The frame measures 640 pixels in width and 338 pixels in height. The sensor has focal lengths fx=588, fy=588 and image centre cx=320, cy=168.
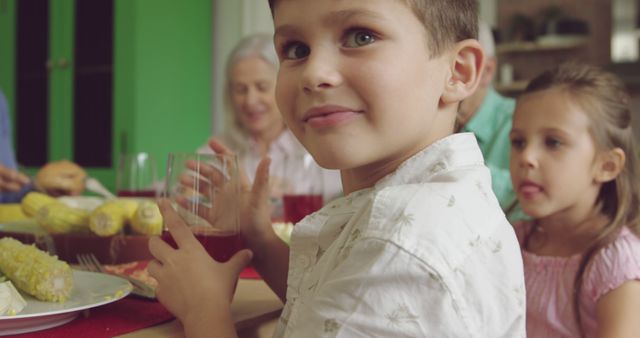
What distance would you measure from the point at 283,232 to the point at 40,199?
1.43 feet

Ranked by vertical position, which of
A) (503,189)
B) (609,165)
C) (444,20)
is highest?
(444,20)

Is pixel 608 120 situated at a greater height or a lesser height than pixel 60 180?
greater

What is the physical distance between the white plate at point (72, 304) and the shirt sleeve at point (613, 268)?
75 centimetres

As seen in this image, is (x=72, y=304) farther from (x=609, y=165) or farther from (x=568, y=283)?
(x=609, y=165)

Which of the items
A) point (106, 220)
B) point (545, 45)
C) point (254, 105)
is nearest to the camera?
point (106, 220)

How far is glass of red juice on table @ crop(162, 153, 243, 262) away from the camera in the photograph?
77 centimetres

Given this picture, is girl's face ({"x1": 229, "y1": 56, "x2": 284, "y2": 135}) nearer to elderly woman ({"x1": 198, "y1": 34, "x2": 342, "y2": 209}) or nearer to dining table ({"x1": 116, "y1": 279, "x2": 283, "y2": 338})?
elderly woman ({"x1": 198, "y1": 34, "x2": 342, "y2": 209})

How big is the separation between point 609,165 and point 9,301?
3.51 feet

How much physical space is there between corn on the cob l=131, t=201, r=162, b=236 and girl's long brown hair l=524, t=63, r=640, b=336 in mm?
780

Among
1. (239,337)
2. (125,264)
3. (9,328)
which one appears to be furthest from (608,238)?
(9,328)

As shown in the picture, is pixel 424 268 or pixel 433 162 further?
pixel 433 162

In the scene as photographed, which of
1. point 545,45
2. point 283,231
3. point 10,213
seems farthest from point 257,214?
point 545,45

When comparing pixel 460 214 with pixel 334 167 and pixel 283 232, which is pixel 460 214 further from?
pixel 283 232

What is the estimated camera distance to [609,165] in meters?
1.17
